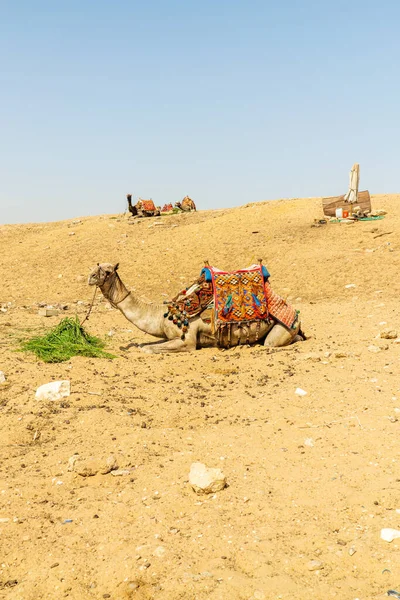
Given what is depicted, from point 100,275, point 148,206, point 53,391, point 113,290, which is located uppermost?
point 148,206

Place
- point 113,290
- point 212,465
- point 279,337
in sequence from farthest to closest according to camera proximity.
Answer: point 113,290, point 279,337, point 212,465

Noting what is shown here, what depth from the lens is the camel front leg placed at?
9.77 m

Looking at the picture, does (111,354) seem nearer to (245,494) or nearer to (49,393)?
(49,393)

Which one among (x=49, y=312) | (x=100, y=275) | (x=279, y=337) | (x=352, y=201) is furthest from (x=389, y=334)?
(x=352, y=201)

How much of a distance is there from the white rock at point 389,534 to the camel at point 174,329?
5.93 metres

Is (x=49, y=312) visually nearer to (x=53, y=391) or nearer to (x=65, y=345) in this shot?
(x=65, y=345)

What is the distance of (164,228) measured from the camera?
74.2 ft

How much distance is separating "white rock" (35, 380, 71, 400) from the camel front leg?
104 inches

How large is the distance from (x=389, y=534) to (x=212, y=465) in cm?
174

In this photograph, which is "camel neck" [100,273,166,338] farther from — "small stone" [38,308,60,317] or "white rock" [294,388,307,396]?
"small stone" [38,308,60,317]

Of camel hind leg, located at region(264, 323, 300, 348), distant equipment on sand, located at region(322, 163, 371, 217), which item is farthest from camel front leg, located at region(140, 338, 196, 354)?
distant equipment on sand, located at region(322, 163, 371, 217)

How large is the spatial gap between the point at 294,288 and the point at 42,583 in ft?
40.1

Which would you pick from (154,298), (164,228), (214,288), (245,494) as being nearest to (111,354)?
(214,288)

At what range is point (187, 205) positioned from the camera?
29.2 meters
